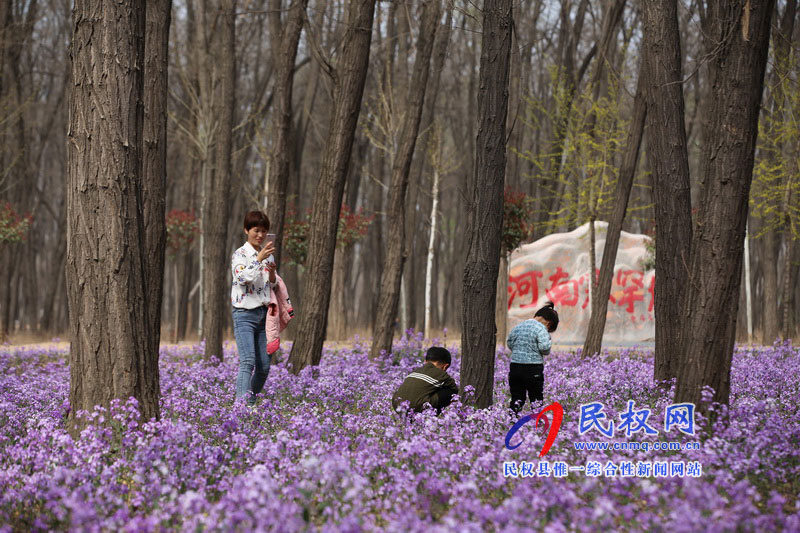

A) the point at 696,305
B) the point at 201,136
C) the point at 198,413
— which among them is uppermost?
the point at 201,136

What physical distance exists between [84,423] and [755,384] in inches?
279

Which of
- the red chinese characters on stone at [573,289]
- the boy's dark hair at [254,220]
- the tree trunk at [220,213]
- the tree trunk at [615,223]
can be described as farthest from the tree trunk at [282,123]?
the red chinese characters on stone at [573,289]

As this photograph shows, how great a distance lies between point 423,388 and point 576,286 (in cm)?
1675

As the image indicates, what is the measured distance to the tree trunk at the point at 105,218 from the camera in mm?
6152

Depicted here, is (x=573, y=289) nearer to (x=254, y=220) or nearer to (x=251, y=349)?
(x=254, y=220)

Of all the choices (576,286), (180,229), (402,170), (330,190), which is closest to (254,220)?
(330,190)

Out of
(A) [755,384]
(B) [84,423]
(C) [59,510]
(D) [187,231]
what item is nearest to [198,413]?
(B) [84,423]

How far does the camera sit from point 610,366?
11.9 metres

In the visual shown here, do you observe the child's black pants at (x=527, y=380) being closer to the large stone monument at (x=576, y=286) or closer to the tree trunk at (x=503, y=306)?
the tree trunk at (x=503, y=306)

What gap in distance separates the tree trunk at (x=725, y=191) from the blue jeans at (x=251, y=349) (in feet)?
13.0

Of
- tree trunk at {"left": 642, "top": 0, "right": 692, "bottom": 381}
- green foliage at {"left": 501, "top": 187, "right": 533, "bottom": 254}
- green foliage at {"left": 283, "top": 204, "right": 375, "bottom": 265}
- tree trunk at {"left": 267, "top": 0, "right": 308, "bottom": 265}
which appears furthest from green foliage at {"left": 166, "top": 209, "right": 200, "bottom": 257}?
tree trunk at {"left": 642, "top": 0, "right": 692, "bottom": 381}

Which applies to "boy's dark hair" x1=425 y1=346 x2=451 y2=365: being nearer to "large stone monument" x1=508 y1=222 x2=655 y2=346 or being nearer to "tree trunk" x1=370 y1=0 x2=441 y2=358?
"tree trunk" x1=370 y1=0 x2=441 y2=358

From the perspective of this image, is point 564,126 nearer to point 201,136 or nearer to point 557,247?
point 557,247

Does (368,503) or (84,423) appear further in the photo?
(84,423)
